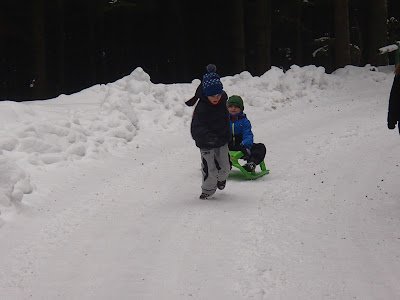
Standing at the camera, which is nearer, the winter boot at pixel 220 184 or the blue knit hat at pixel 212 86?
the blue knit hat at pixel 212 86

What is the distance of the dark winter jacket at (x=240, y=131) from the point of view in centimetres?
883

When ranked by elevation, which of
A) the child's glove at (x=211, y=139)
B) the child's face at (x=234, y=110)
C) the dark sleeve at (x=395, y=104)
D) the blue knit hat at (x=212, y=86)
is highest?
the blue knit hat at (x=212, y=86)

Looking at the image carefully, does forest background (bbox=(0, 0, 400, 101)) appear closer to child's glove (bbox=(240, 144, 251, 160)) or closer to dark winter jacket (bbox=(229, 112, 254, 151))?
dark winter jacket (bbox=(229, 112, 254, 151))

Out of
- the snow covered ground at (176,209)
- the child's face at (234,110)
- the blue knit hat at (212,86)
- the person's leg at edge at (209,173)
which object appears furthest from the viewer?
the child's face at (234,110)

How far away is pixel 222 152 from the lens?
297 inches

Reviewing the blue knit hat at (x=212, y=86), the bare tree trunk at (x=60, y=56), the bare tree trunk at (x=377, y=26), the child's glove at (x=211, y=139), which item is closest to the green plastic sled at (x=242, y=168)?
the child's glove at (x=211, y=139)

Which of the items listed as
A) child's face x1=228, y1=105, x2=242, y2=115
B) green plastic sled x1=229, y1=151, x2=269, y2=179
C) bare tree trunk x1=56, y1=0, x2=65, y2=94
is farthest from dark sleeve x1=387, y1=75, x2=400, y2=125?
bare tree trunk x1=56, y1=0, x2=65, y2=94

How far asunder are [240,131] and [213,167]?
169 centimetres

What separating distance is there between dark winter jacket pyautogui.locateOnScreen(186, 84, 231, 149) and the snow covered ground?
2.56 feet

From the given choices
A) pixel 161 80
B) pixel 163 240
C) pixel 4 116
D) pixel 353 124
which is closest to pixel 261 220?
pixel 163 240

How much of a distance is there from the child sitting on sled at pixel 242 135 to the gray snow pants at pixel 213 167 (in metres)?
1.14

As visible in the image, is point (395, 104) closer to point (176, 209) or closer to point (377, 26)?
point (176, 209)

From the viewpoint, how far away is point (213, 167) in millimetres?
7422

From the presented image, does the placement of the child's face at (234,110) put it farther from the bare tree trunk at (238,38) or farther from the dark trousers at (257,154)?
the bare tree trunk at (238,38)
